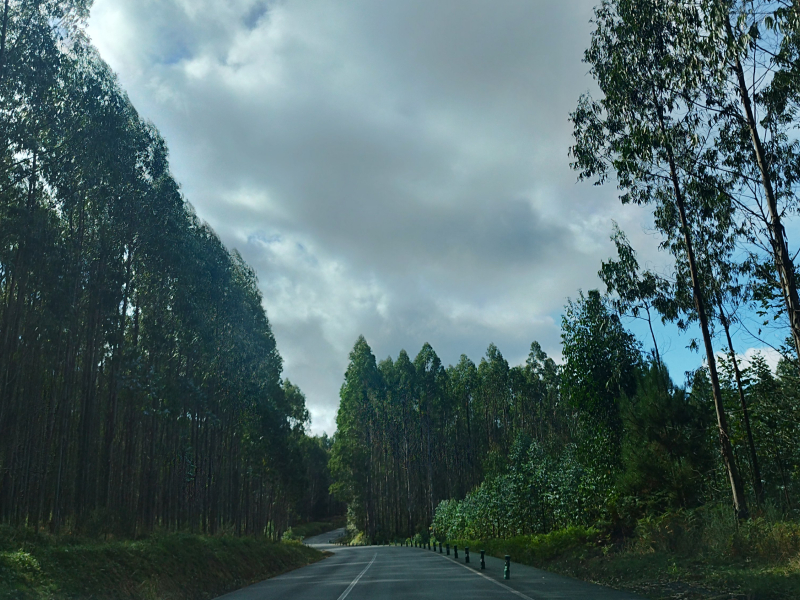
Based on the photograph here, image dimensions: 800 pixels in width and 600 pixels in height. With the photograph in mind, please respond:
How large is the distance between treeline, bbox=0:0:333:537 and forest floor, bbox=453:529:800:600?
17.6 metres

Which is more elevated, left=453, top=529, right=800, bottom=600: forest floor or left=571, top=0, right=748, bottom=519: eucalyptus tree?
left=571, top=0, right=748, bottom=519: eucalyptus tree

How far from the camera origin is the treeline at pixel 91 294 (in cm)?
1764

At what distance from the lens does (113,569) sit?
1501cm

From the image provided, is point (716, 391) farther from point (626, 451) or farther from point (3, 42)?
point (3, 42)

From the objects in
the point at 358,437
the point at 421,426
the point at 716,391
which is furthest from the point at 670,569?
the point at 421,426

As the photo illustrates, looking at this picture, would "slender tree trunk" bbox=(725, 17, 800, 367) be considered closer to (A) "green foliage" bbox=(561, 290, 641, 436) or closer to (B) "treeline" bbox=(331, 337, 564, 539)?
(A) "green foliage" bbox=(561, 290, 641, 436)

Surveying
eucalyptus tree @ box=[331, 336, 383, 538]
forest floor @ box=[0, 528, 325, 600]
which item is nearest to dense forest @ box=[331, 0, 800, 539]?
forest floor @ box=[0, 528, 325, 600]

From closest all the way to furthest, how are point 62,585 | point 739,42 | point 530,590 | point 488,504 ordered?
1. point 62,585
2. point 530,590
3. point 739,42
4. point 488,504

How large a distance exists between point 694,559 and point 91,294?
74.5 ft

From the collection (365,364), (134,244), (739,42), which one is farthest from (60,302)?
(365,364)

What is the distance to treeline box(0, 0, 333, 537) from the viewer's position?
57.9 ft

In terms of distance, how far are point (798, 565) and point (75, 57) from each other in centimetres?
2489

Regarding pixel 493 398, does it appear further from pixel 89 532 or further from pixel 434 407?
pixel 89 532

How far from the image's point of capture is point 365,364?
251 ft
